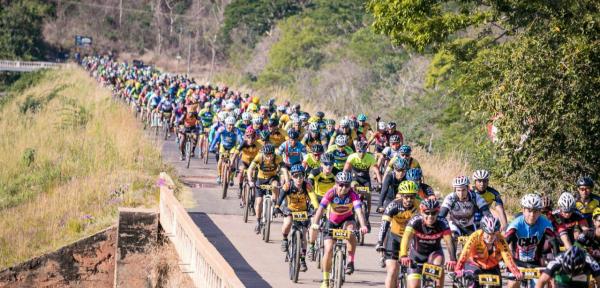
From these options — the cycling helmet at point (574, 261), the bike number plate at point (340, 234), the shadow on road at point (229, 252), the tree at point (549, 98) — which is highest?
the tree at point (549, 98)

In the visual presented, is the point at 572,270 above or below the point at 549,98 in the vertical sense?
below

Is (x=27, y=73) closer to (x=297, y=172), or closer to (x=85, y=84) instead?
(x=85, y=84)

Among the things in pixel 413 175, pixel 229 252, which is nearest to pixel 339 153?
pixel 229 252

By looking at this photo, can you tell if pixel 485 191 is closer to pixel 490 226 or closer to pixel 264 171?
pixel 490 226

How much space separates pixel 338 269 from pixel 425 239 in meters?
2.29

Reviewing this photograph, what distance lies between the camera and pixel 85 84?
238ft

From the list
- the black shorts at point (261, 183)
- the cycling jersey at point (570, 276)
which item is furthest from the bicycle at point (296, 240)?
the cycling jersey at point (570, 276)

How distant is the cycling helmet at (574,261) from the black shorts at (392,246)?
3.05m

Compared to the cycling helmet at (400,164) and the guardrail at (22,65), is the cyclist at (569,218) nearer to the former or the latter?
the cycling helmet at (400,164)

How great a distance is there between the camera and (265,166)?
70.4 ft

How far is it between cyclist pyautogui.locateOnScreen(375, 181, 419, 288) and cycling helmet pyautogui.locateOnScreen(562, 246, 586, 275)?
288cm

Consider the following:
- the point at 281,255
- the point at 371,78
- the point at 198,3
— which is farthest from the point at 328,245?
the point at 198,3

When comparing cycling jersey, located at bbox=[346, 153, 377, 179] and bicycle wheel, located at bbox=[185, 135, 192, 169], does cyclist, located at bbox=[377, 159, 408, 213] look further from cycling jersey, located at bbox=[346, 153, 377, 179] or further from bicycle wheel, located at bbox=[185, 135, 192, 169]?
bicycle wheel, located at bbox=[185, 135, 192, 169]

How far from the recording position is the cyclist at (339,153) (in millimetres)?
21719
